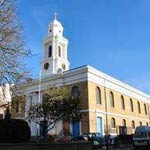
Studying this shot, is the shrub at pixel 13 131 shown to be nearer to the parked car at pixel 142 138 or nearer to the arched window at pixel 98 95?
the parked car at pixel 142 138

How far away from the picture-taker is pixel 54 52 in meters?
58.2

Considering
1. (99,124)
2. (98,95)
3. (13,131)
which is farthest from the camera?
(98,95)

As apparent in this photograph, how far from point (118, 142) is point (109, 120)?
1190cm

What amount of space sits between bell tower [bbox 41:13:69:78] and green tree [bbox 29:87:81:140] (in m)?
19.4

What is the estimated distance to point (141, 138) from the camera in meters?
28.8

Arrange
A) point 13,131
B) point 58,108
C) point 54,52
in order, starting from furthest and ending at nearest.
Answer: point 54,52 < point 58,108 < point 13,131

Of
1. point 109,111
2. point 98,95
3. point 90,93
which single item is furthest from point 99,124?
point 90,93

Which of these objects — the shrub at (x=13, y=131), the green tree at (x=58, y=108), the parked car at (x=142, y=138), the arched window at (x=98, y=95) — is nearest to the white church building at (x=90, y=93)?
the arched window at (x=98, y=95)

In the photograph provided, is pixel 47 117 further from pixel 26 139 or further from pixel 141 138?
pixel 26 139

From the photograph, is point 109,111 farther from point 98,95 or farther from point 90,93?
point 90,93

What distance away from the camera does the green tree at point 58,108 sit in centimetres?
3547

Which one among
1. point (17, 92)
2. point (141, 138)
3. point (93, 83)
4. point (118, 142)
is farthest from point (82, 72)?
point (17, 92)

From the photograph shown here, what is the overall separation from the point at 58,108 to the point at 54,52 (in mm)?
23965

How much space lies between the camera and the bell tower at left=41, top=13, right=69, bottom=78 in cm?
5781
